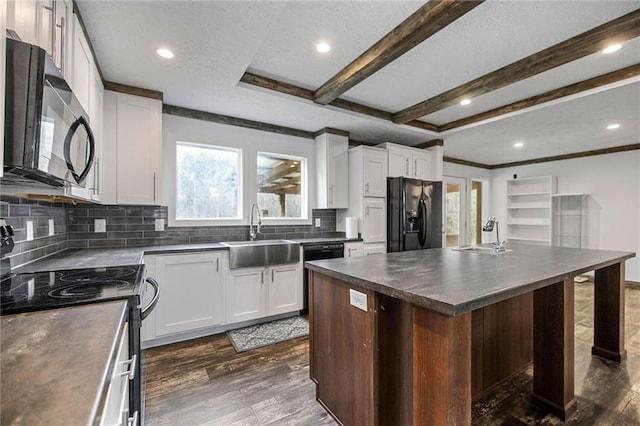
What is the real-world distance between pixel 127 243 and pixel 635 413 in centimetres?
408

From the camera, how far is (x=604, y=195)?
208 inches

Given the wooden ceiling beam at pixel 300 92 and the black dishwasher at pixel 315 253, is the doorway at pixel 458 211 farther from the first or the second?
the black dishwasher at pixel 315 253

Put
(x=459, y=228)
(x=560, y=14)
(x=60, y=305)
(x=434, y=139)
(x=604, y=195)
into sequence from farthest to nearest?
(x=459, y=228)
(x=604, y=195)
(x=434, y=139)
(x=560, y=14)
(x=60, y=305)

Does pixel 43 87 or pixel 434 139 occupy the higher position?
pixel 434 139

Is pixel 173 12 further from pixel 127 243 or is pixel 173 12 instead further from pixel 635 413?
pixel 635 413

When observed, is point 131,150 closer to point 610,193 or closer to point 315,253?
point 315,253

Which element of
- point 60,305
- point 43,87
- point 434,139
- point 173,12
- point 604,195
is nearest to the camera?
point 43,87

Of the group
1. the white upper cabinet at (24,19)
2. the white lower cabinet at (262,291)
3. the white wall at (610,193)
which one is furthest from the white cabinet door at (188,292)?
the white wall at (610,193)

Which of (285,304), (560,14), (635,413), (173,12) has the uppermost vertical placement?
(560,14)

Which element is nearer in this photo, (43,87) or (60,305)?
(43,87)

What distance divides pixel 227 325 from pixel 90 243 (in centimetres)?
150

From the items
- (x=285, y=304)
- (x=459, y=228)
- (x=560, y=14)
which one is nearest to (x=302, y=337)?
(x=285, y=304)

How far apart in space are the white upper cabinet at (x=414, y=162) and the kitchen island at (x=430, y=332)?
7.21 ft

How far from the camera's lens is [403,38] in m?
1.96
